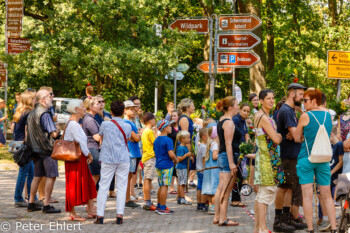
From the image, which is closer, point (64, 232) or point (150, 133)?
point (64, 232)

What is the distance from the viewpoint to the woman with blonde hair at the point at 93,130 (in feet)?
34.5

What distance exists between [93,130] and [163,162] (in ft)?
4.46

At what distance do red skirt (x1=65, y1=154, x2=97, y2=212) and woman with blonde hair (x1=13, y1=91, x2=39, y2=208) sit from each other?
5.24 ft

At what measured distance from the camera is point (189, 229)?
29.6ft

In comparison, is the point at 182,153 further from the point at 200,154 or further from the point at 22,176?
the point at 22,176

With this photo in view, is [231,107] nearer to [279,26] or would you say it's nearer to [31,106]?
[31,106]

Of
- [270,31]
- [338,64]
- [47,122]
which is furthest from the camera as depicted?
[270,31]

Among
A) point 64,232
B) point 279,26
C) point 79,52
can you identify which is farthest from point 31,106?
point 279,26

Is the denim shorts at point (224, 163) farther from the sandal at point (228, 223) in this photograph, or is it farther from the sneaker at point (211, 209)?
the sneaker at point (211, 209)

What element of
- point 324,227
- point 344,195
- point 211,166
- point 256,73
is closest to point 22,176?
point 211,166

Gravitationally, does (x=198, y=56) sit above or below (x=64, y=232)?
above

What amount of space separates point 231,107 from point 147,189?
8.86 feet

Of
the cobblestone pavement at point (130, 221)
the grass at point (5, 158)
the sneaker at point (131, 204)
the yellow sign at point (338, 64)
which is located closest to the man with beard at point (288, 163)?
the cobblestone pavement at point (130, 221)

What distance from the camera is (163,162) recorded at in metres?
10.6
